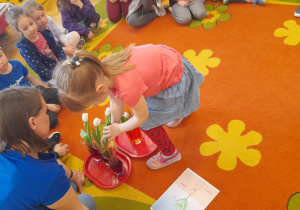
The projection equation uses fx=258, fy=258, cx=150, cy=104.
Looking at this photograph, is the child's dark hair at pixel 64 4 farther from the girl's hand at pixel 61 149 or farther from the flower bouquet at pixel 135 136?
the flower bouquet at pixel 135 136

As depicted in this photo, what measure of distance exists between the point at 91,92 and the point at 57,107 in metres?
0.99

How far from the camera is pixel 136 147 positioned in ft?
4.47

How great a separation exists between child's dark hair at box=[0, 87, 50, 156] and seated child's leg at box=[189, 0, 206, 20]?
1546 millimetres

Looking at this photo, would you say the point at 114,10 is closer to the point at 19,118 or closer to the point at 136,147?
the point at 136,147

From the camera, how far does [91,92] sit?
83 centimetres

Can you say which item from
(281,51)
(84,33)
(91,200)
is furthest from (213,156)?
(84,33)

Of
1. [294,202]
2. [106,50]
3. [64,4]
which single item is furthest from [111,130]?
[64,4]

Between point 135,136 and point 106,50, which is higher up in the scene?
point 106,50

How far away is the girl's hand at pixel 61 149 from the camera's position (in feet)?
4.61

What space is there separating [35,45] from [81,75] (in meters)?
1.11

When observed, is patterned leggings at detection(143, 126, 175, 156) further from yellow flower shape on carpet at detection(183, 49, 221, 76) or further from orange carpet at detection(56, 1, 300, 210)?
yellow flower shape on carpet at detection(183, 49, 221, 76)

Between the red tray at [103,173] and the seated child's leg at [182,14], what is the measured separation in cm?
120

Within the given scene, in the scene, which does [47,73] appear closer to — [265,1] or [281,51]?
[281,51]

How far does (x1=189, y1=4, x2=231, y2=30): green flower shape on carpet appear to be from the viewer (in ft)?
6.34
